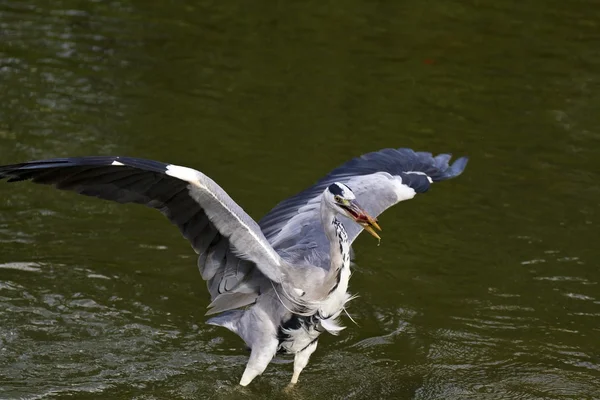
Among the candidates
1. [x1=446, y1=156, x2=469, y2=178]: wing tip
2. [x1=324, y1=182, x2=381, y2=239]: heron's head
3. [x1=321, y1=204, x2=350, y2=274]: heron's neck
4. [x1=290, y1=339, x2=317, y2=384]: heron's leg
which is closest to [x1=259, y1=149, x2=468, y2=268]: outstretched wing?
[x1=446, y1=156, x2=469, y2=178]: wing tip

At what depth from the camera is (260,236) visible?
223 inches

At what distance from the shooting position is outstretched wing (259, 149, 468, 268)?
647 centimetres

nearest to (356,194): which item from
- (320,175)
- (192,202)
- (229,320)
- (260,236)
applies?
(229,320)

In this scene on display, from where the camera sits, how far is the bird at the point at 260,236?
539 centimetres

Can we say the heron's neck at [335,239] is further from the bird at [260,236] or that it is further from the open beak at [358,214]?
the open beak at [358,214]

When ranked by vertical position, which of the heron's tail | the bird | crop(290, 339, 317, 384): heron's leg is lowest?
crop(290, 339, 317, 384): heron's leg

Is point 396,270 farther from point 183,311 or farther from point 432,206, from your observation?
point 183,311

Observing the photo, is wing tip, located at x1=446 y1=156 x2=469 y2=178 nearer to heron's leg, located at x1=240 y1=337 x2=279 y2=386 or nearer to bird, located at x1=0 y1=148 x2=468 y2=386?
bird, located at x1=0 y1=148 x2=468 y2=386

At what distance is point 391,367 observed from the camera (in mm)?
6531

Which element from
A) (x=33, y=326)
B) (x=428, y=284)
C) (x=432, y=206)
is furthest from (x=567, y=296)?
(x=33, y=326)

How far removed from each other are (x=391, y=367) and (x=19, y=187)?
338cm

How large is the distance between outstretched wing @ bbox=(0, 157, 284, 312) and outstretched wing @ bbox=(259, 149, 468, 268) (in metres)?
0.43

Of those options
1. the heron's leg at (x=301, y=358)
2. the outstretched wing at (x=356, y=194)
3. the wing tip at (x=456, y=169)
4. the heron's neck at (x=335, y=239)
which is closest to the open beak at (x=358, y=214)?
the heron's neck at (x=335, y=239)

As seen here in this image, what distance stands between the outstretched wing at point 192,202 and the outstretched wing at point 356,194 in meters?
0.43
